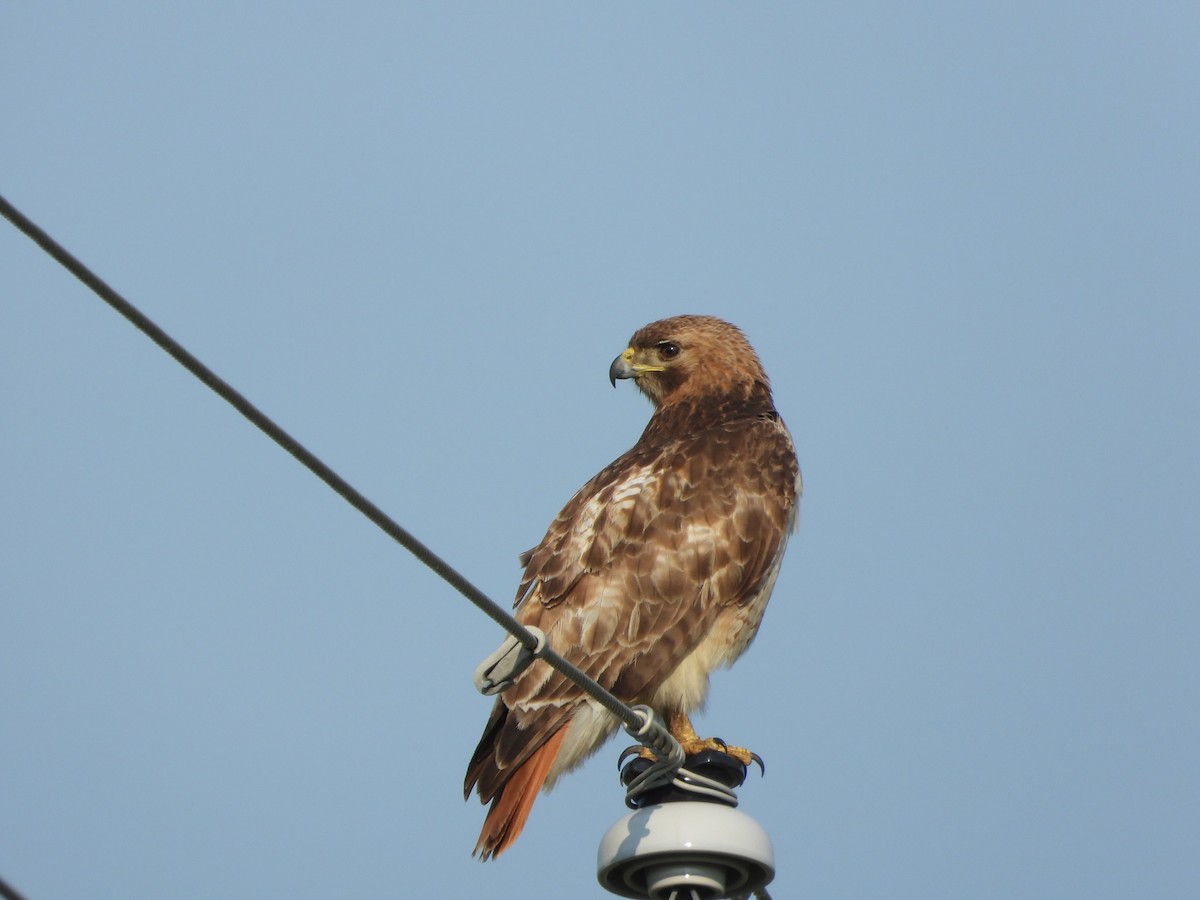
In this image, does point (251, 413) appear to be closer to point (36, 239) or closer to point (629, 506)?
point (36, 239)

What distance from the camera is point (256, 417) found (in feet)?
11.3

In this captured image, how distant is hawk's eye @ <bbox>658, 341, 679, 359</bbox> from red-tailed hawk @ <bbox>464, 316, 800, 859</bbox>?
852mm

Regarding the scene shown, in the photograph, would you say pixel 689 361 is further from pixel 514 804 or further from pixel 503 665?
pixel 503 665

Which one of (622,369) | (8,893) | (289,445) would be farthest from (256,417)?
(622,369)

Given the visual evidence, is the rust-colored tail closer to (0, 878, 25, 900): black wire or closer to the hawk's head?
the hawk's head

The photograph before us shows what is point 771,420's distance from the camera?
27.5 ft

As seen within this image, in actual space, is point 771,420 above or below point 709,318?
below

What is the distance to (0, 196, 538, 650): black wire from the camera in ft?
10.4

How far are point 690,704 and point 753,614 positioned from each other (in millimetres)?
543

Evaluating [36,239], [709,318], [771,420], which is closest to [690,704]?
[771,420]

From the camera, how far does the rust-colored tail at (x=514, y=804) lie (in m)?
6.32

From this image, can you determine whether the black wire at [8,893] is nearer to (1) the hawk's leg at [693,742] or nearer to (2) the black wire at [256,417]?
(2) the black wire at [256,417]

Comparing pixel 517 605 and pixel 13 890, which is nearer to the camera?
pixel 13 890

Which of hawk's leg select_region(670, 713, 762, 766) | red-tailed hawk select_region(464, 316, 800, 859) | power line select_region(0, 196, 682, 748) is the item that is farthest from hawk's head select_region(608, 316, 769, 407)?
power line select_region(0, 196, 682, 748)
